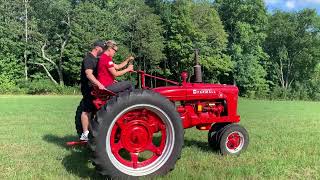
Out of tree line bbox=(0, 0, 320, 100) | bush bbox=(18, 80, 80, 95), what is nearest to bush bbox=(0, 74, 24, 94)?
tree line bbox=(0, 0, 320, 100)

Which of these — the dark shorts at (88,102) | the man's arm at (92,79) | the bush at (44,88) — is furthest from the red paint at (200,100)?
the bush at (44,88)

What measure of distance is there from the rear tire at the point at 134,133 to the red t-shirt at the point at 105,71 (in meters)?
1.09

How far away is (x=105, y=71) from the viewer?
24.0 ft

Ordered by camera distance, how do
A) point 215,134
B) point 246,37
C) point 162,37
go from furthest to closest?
1. point 246,37
2. point 162,37
3. point 215,134

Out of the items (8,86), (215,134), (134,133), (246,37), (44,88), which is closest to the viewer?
(134,133)

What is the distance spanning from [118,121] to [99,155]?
596 mm

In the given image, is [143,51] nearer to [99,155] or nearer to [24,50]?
[24,50]

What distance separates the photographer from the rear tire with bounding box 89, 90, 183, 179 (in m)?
6.03

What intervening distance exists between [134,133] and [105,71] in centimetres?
136

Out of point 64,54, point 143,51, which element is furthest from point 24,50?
point 143,51

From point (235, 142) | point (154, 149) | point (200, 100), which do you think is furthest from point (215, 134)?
point (154, 149)

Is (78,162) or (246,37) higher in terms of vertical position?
(246,37)

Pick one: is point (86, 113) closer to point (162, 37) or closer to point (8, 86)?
point (8, 86)

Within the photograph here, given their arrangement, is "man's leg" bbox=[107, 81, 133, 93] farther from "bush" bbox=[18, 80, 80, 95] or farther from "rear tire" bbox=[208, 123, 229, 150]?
"bush" bbox=[18, 80, 80, 95]
